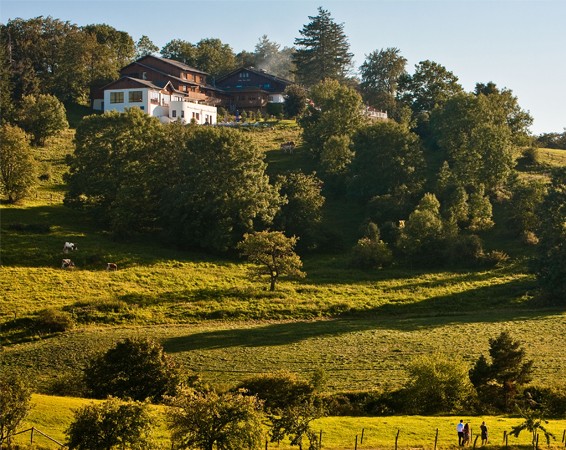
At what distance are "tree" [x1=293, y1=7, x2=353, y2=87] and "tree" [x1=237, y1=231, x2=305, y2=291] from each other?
89.8m

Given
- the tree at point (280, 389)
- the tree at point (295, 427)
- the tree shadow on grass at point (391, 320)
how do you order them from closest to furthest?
the tree at point (295, 427) < the tree at point (280, 389) < the tree shadow on grass at point (391, 320)

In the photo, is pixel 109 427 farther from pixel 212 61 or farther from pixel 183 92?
pixel 212 61

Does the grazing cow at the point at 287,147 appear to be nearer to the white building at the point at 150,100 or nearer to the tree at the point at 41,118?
the white building at the point at 150,100

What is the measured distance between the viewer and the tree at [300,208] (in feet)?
316

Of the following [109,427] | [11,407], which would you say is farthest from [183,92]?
[109,427]

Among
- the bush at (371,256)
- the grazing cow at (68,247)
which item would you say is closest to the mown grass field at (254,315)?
the grazing cow at (68,247)

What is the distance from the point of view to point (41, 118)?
4609 inches

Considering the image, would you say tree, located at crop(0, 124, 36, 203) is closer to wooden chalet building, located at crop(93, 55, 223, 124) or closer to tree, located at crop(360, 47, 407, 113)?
wooden chalet building, located at crop(93, 55, 223, 124)

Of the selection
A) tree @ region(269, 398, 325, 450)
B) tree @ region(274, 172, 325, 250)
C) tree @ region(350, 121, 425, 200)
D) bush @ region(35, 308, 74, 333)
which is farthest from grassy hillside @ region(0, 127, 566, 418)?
tree @ region(350, 121, 425, 200)

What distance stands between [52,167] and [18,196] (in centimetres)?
1637

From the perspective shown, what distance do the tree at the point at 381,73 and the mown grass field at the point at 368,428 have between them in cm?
12178

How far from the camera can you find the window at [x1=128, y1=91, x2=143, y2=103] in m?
131

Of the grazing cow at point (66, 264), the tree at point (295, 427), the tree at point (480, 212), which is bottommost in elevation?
the tree at point (295, 427)

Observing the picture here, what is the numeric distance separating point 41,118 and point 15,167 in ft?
83.7
